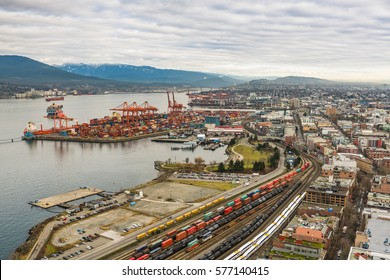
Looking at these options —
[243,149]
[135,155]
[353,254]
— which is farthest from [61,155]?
[353,254]

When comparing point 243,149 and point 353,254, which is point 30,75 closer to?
point 243,149

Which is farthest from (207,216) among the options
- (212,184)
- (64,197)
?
(64,197)

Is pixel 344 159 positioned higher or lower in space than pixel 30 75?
lower

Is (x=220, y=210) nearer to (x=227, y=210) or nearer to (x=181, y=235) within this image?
(x=227, y=210)

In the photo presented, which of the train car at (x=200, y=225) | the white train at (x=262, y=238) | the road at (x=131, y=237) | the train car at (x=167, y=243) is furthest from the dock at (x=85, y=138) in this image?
the train car at (x=167, y=243)

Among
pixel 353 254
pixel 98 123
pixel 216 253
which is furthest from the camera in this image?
pixel 98 123

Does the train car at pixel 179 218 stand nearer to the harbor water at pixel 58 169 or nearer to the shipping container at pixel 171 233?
the shipping container at pixel 171 233

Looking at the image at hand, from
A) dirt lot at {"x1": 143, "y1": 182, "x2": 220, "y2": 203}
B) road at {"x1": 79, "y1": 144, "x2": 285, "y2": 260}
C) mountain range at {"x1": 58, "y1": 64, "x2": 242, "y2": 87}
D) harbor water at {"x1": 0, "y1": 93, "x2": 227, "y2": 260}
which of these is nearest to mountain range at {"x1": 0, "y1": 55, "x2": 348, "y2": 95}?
mountain range at {"x1": 58, "y1": 64, "x2": 242, "y2": 87}
